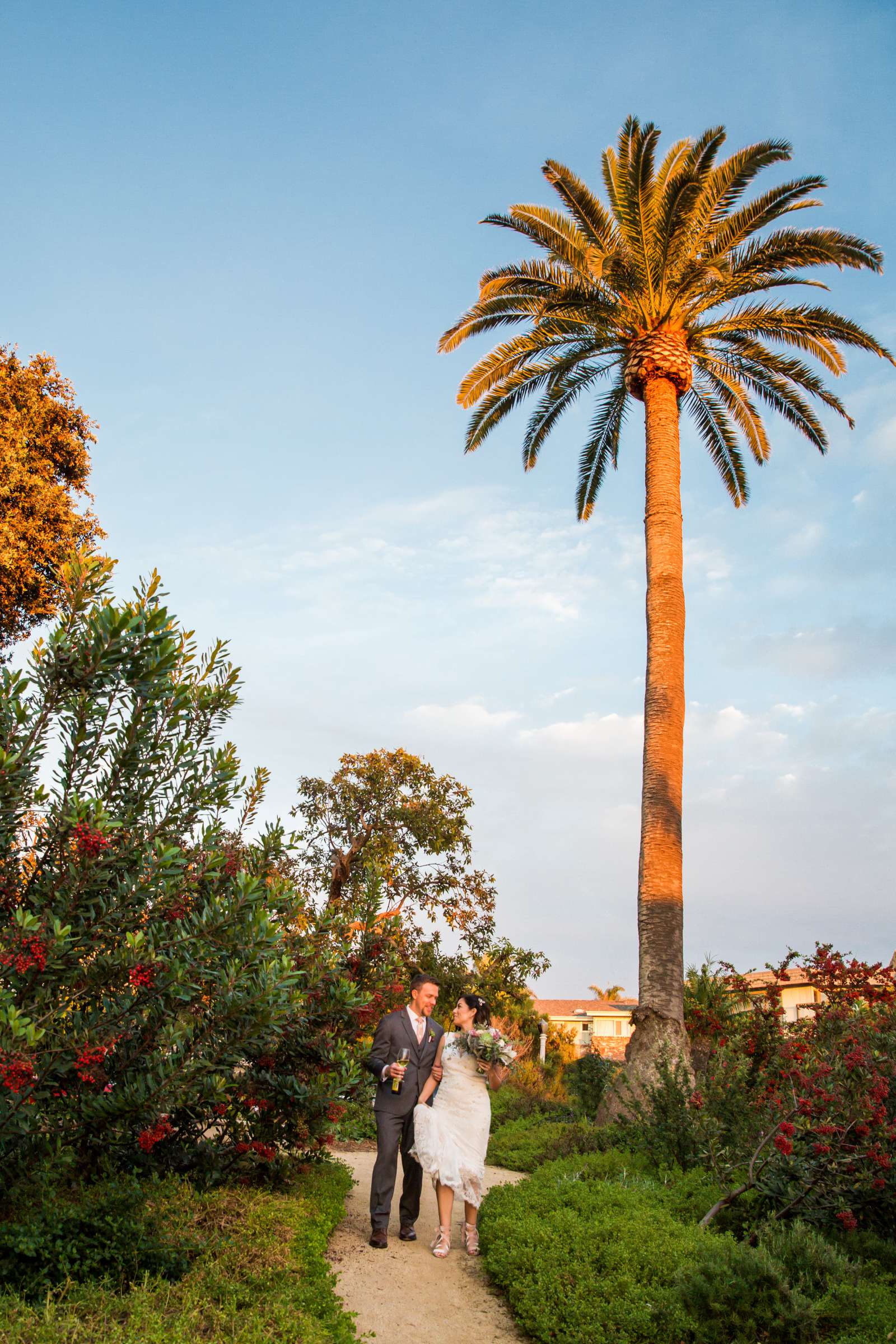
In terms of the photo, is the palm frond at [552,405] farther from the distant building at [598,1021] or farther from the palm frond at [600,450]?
the distant building at [598,1021]

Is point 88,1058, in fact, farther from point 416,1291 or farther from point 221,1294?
point 416,1291

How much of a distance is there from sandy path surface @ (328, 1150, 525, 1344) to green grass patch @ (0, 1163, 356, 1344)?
268mm

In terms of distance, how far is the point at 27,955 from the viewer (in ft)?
15.2

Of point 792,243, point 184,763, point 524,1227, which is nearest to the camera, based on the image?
point 184,763

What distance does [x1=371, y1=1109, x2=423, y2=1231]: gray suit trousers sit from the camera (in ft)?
22.6

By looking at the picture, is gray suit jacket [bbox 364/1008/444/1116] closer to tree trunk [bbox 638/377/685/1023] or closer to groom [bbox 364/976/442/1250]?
groom [bbox 364/976/442/1250]

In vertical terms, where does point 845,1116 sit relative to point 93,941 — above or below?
below

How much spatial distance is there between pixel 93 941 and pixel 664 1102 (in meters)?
6.59

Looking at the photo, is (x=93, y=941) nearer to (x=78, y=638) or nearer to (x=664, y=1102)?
(x=78, y=638)

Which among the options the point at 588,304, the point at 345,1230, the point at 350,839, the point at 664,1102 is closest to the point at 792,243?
the point at 588,304

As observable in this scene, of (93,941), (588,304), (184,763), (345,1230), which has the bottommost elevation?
(345,1230)

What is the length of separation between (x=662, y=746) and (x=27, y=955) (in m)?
9.96

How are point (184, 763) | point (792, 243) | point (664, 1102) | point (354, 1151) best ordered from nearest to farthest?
point (184, 763) → point (664, 1102) → point (354, 1151) → point (792, 243)

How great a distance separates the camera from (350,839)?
2377 centimetres
